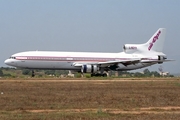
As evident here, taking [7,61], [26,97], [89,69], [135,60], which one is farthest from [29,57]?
[26,97]

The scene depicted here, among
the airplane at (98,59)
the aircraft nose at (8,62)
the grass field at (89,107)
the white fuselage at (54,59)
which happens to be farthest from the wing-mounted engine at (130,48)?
the grass field at (89,107)

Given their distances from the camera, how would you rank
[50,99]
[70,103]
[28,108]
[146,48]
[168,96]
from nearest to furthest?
1. [28,108]
2. [70,103]
3. [50,99]
4. [168,96]
5. [146,48]

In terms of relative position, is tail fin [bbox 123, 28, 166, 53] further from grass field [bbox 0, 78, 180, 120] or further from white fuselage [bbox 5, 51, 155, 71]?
grass field [bbox 0, 78, 180, 120]

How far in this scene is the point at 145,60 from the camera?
69.6 metres

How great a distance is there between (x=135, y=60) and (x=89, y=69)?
7.07 metres

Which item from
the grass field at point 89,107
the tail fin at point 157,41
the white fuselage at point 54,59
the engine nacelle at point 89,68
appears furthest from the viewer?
the tail fin at point 157,41

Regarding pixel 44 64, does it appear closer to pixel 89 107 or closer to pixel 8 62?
pixel 8 62

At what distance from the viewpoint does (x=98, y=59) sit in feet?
216

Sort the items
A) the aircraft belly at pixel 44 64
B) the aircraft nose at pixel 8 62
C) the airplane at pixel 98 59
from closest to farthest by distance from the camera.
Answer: the aircraft belly at pixel 44 64 → the airplane at pixel 98 59 → the aircraft nose at pixel 8 62

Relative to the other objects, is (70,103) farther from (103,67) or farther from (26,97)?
(103,67)

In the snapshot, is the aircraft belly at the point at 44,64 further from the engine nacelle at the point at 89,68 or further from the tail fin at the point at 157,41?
the tail fin at the point at 157,41

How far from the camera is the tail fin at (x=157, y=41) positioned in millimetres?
72494

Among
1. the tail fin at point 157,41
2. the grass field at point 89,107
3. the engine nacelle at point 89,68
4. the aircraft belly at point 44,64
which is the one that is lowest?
the grass field at point 89,107

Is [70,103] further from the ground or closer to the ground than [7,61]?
closer to the ground
